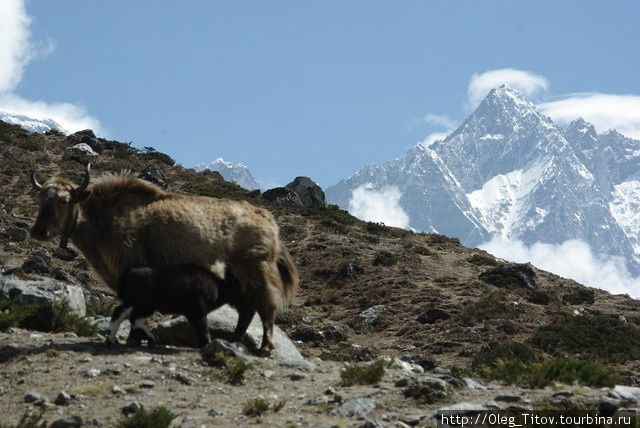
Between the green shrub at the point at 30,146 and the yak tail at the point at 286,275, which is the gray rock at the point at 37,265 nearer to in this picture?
the yak tail at the point at 286,275

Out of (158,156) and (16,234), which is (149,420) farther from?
(158,156)

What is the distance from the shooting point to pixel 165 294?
11.1 meters

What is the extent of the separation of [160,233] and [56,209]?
1496 millimetres

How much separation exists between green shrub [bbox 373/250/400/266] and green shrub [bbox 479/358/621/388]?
2343 centimetres

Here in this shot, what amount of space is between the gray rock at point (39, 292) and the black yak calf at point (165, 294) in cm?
332

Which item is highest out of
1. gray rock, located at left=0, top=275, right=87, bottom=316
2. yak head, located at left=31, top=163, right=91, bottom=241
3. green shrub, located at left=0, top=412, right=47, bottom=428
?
yak head, located at left=31, top=163, right=91, bottom=241

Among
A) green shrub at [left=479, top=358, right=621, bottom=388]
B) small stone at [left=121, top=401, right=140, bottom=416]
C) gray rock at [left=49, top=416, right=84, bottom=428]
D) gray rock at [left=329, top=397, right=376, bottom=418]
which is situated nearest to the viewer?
gray rock at [left=49, top=416, right=84, bottom=428]

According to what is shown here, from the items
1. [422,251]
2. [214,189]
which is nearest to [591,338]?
[422,251]

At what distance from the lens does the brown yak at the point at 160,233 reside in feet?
38.5

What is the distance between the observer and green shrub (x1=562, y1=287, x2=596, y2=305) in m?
31.8

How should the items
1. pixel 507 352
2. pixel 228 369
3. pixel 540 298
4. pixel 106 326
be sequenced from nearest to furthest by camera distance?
1. pixel 228 369
2. pixel 106 326
3. pixel 507 352
4. pixel 540 298

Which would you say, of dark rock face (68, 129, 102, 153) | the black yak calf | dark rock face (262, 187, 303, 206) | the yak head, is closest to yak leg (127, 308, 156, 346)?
the black yak calf

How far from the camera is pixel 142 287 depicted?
11.0 meters

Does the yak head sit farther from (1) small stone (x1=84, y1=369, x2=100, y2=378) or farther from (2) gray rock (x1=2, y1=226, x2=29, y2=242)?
(2) gray rock (x1=2, y1=226, x2=29, y2=242)
